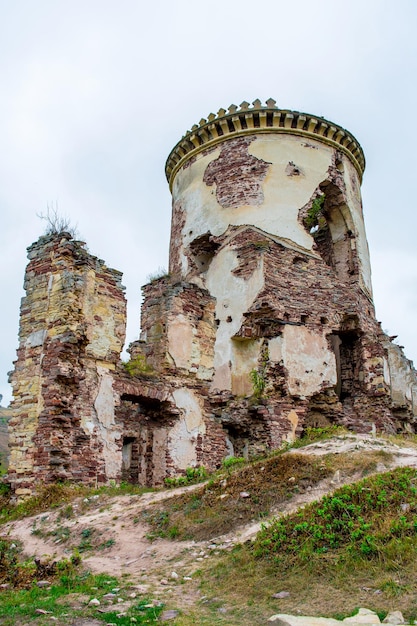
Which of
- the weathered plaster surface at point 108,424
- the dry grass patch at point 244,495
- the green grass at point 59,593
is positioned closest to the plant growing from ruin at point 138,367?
the weathered plaster surface at point 108,424

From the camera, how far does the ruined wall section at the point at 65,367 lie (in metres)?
9.41

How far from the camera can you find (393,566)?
4613mm

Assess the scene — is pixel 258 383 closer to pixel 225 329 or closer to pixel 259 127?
pixel 225 329

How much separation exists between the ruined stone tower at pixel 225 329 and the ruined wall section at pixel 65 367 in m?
0.03

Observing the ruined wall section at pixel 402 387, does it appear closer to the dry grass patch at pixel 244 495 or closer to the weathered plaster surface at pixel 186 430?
the weathered plaster surface at pixel 186 430

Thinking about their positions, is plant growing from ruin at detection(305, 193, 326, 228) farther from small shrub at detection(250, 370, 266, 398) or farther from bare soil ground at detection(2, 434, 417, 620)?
bare soil ground at detection(2, 434, 417, 620)

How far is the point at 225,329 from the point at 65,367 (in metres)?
5.11

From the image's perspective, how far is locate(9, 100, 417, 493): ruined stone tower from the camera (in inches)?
389

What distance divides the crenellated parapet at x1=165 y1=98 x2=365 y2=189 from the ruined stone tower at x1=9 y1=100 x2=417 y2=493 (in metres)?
0.04

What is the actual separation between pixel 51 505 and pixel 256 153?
1075 centimetres

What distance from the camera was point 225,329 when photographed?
13922 millimetres

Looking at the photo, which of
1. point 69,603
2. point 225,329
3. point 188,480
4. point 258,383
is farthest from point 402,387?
point 69,603

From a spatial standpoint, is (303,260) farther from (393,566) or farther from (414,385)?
(393,566)

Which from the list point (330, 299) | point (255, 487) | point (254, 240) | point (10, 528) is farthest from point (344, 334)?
point (10, 528)
